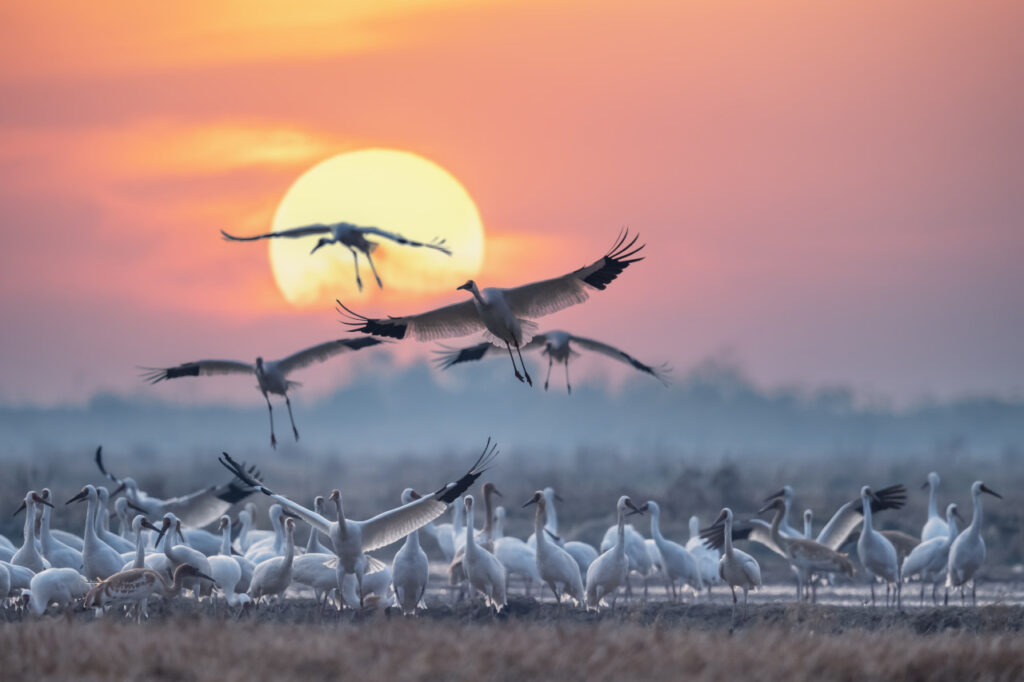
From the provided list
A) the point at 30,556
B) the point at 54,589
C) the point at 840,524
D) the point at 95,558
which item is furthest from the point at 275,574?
the point at 840,524

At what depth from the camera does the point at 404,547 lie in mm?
14156

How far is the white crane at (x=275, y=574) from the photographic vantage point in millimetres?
14375

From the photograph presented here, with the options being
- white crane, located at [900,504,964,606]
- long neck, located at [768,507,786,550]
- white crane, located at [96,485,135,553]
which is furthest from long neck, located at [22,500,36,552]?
white crane, located at [900,504,964,606]

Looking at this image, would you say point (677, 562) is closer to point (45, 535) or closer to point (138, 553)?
point (138, 553)

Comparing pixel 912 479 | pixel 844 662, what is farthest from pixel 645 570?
pixel 912 479

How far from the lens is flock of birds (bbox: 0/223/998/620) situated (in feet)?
45.5

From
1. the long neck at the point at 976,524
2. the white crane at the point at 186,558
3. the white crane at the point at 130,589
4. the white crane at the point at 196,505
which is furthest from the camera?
the white crane at the point at 196,505

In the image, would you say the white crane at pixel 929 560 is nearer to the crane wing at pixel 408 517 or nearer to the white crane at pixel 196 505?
the crane wing at pixel 408 517

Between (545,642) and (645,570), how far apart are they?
7350 millimetres

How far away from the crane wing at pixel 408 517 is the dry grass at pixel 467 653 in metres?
2.11

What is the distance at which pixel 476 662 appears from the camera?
9.72m

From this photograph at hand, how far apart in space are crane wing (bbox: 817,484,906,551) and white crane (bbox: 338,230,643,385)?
4.82 meters

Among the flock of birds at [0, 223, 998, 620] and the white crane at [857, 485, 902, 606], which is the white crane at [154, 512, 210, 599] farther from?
the white crane at [857, 485, 902, 606]

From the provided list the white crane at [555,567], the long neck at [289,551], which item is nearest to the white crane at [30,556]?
the long neck at [289,551]
